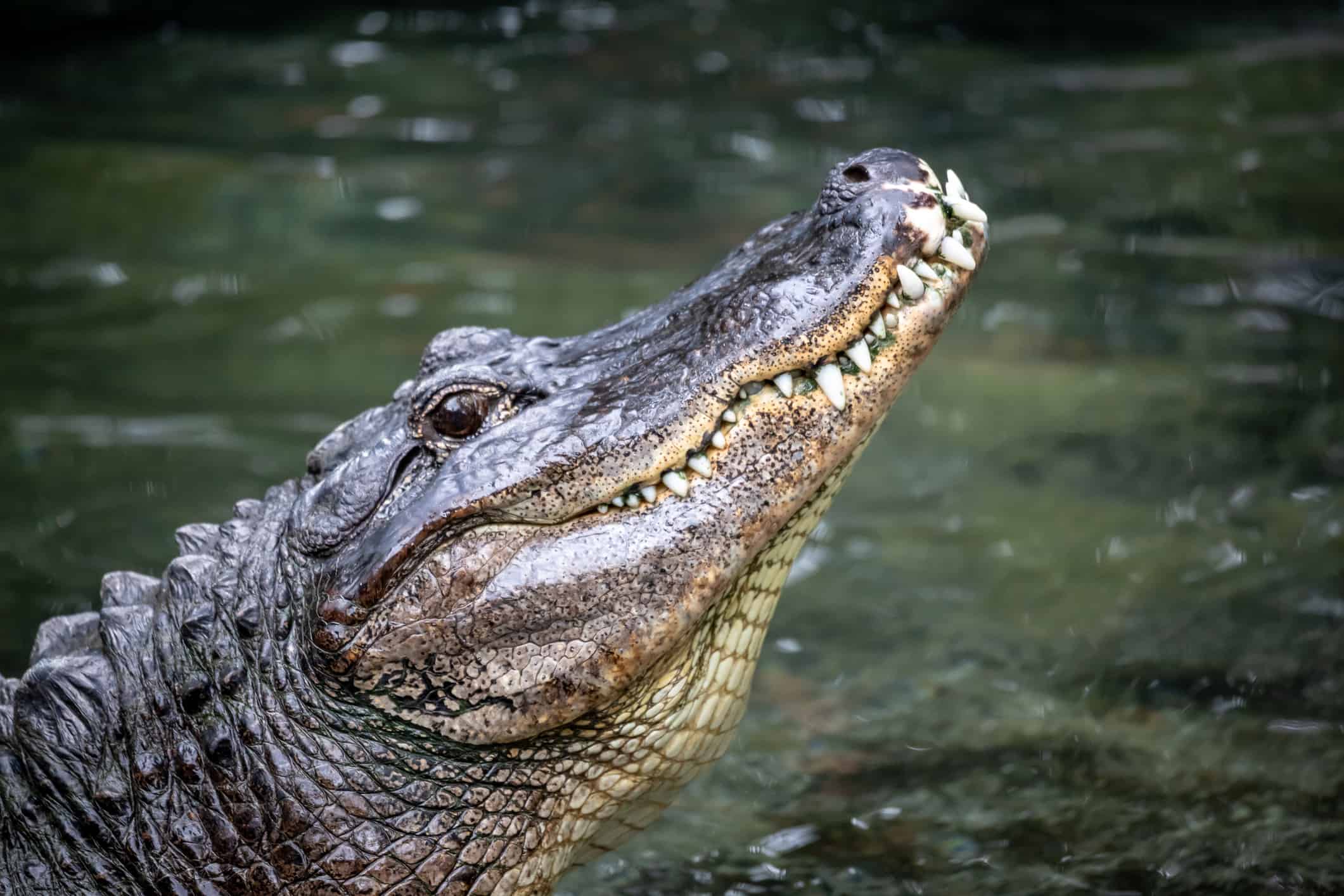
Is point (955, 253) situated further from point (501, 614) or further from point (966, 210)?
point (501, 614)

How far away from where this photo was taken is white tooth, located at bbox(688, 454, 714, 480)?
2.54 meters

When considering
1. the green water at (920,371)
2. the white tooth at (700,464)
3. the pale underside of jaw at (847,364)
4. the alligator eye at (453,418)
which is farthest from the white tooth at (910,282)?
the green water at (920,371)

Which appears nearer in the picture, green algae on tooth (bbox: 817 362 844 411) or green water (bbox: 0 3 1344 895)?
green algae on tooth (bbox: 817 362 844 411)

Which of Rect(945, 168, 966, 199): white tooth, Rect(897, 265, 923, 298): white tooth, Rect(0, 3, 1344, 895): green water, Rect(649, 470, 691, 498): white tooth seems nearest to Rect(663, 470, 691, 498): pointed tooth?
Rect(649, 470, 691, 498): white tooth

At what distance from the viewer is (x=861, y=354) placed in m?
2.55

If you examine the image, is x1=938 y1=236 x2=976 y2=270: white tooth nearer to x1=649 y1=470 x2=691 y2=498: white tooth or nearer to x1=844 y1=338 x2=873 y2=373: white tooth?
x1=844 y1=338 x2=873 y2=373: white tooth

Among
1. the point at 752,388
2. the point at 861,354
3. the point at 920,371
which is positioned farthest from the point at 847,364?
the point at 920,371

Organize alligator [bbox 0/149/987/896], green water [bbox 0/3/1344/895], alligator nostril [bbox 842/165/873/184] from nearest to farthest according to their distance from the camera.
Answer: alligator [bbox 0/149/987/896]
alligator nostril [bbox 842/165/873/184]
green water [bbox 0/3/1344/895]

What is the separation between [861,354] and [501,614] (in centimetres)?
85

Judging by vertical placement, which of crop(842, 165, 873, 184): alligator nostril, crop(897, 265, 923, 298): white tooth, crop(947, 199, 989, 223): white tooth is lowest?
crop(897, 265, 923, 298): white tooth

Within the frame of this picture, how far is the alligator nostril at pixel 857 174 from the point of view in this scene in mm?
2635

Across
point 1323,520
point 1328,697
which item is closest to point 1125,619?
point 1328,697

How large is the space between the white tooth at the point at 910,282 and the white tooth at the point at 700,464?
50 centimetres

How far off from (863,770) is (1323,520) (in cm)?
226
